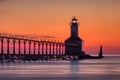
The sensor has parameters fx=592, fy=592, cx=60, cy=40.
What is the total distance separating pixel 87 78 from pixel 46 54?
13103 centimetres

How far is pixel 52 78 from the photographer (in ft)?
211

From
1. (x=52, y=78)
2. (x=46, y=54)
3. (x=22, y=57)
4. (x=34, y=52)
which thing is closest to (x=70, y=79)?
(x=52, y=78)

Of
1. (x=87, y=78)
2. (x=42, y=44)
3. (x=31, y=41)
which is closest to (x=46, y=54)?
(x=42, y=44)

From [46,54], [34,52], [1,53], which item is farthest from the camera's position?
[46,54]

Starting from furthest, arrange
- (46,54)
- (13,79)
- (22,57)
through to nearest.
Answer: (46,54), (22,57), (13,79)

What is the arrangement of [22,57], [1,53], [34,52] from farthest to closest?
[34,52] → [22,57] → [1,53]

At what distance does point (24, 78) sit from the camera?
64.6 meters

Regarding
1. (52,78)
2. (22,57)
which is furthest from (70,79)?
(22,57)

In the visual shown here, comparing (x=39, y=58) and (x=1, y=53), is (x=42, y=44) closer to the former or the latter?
(x=39, y=58)

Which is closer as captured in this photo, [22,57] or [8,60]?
[8,60]

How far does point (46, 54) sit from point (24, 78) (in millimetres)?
132003

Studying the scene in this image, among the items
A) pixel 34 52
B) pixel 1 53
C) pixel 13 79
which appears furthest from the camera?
pixel 34 52

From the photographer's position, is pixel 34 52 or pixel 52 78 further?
pixel 34 52

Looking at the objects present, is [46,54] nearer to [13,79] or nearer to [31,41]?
[31,41]
